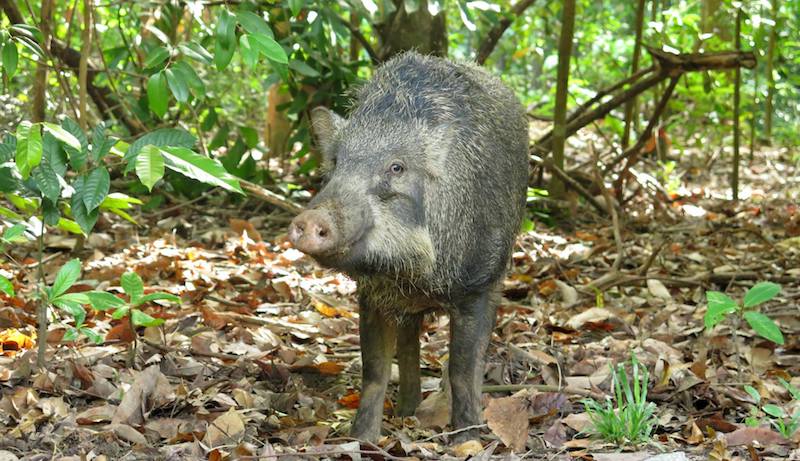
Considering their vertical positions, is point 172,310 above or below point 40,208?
below

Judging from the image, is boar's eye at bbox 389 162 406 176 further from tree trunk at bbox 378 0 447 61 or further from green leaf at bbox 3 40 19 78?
tree trunk at bbox 378 0 447 61

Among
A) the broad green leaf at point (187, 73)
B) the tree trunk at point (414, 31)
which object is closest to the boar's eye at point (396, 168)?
the broad green leaf at point (187, 73)

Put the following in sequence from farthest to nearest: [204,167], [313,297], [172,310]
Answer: [313,297], [172,310], [204,167]

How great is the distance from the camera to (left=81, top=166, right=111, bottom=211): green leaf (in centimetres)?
370

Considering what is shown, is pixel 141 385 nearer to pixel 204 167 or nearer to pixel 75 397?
pixel 75 397

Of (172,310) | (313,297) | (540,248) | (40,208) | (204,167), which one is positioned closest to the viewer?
(204,167)

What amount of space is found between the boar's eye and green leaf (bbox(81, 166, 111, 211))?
43.3 inches

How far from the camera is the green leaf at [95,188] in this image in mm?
3699

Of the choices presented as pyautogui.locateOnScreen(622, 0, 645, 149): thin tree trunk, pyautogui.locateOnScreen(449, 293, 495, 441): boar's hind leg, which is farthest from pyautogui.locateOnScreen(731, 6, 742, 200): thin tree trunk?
pyautogui.locateOnScreen(449, 293, 495, 441): boar's hind leg

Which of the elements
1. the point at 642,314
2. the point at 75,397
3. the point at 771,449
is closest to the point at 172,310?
the point at 75,397

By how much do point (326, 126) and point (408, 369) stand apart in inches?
46.5

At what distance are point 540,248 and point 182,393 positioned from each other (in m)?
3.92

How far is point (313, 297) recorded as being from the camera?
6.09 m

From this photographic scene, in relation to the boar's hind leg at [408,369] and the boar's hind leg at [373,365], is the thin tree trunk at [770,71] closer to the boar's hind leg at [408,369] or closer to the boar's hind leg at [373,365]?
the boar's hind leg at [408,369]
